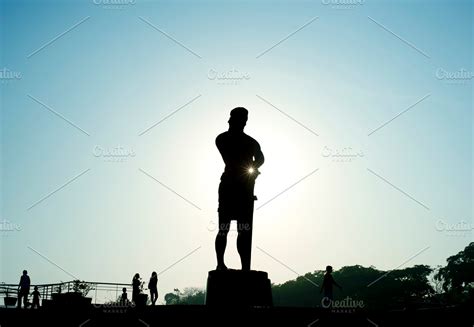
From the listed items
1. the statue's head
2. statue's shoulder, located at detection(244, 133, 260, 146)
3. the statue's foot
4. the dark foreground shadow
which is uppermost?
the statue's head

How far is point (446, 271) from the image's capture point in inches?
3046

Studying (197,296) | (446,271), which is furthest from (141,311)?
(197,296)

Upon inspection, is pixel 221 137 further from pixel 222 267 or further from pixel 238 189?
pixel 222 267

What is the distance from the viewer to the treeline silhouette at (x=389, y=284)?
242 ft

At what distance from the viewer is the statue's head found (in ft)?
36.6

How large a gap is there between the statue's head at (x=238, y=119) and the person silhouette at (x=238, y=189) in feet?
0.17

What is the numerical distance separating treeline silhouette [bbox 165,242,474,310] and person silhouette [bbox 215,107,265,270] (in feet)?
171

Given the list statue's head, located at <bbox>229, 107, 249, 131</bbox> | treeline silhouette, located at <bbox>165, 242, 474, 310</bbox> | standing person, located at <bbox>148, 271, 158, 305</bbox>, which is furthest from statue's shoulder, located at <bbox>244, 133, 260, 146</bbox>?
treeline silhouette, located at <bbox>165, 242, 474, 310</bbox>

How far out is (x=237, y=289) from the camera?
996cm

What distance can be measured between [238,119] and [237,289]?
3483 millimetres

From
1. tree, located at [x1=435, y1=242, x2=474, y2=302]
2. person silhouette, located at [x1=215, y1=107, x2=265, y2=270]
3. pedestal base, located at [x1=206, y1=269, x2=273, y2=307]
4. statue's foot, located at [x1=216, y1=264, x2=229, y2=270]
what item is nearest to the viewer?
pedestal base, located at [x1=206, y1=269, x2=273, y2=307]

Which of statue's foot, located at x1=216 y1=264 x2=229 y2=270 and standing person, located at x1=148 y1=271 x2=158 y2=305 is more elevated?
standing person, located at x1=148 y1=271 x2=158 y2=305

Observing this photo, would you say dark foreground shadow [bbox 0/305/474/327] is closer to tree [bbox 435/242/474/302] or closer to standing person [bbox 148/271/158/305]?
standing person [bbox 148/271/158/305]

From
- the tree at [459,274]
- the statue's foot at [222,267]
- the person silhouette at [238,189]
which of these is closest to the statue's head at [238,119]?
the person silhouette at [238,189]
